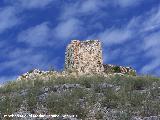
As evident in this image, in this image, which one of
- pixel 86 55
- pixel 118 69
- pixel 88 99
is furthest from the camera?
pixel 118 69

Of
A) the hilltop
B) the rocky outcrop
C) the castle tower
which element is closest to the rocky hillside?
the hilltop

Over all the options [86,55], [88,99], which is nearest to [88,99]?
Result: [88,99]

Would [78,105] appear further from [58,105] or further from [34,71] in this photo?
[34,71]

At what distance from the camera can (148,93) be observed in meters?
22.6

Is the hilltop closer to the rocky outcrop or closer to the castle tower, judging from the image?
the castle tower

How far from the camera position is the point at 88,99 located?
68.6ft

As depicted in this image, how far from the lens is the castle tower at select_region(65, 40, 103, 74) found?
4453cm

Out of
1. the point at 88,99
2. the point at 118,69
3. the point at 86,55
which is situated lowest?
the point at 88,99

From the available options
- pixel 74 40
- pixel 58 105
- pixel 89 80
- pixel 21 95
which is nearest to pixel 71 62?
pixel 74 40

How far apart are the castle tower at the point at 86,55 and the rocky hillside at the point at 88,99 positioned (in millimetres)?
17771

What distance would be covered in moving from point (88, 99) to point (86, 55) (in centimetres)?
2407

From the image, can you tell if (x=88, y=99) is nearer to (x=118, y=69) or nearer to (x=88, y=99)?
(x=88, y=99)

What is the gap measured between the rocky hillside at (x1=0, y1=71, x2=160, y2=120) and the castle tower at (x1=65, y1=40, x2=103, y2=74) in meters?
17.8

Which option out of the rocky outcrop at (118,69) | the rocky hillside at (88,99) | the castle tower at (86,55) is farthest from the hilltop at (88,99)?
the rocky outcrop at (118,69)
